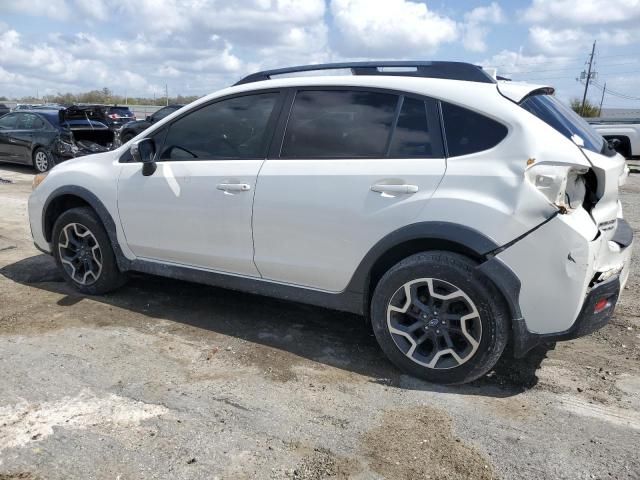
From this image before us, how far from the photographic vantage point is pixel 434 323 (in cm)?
332

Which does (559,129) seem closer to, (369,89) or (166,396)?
(369,89)

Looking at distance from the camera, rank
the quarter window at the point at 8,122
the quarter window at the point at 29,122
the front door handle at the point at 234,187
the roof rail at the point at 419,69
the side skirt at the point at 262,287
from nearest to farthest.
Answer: the roof rail at the point at 419,69, the side skirt at the point at 262,287, the front door handle at the point at 234,187, the quarter window at the point at 29,122, the quarter window at the point at 8,122

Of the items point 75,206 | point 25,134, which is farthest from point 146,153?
point 25,134

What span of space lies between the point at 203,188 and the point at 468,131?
1856 millimetres

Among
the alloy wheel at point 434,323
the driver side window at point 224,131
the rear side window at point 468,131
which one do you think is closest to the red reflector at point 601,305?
the alloy wheel at point 434,323

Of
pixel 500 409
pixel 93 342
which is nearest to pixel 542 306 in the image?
pixel 500 409

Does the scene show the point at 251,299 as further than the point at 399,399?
Yes

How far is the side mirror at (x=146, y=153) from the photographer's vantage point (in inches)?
167

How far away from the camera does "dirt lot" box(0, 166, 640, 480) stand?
105 inches

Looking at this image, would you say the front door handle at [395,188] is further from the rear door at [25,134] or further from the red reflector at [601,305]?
the rear door at [25,134]

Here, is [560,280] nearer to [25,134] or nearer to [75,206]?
[75,206]

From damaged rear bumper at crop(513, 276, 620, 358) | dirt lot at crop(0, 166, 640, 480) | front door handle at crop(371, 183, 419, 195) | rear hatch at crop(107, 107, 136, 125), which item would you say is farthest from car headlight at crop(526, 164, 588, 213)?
rear hatch at crop(107, 107, 136, 125)

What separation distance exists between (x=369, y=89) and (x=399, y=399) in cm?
192

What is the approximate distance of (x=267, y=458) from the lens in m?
2.69
